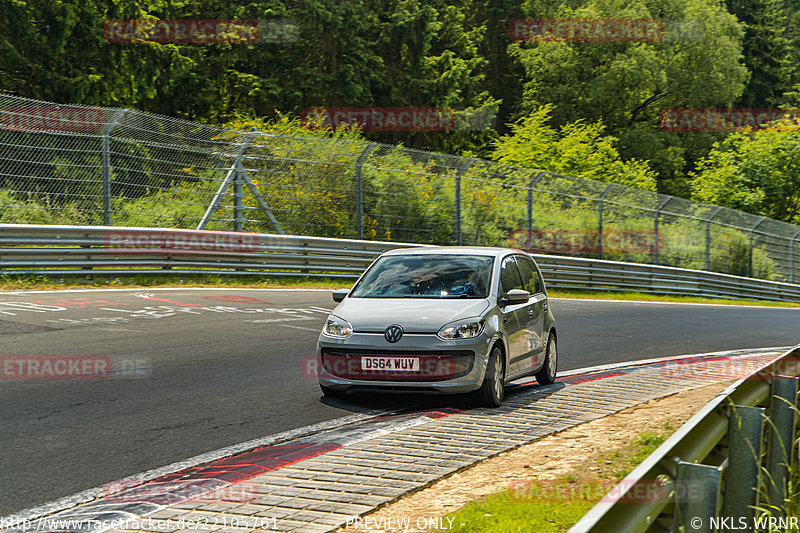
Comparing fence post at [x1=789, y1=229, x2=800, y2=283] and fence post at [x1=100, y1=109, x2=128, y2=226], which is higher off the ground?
fence post at [x1=100, y1=109, x2=128, y2=226]

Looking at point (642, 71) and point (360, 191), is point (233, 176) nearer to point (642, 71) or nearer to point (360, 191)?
point (360, 191)

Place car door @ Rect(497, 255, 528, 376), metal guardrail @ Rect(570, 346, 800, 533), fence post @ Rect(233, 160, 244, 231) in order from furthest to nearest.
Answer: fence post @ Rect(233, 160, 244, 231), car door @ Rect(497, 255, 528, 376), metal guardrail @ Rect(570, 346, 800, 533)

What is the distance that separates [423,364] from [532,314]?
214cm

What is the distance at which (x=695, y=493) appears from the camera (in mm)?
3201

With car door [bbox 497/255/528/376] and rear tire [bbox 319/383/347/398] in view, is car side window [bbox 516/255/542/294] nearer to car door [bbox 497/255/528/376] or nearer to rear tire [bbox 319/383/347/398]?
car door [bbox 497/255/528/376]

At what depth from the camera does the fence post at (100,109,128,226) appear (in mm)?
17625

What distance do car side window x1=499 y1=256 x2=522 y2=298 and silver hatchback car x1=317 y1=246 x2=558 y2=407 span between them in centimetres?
2

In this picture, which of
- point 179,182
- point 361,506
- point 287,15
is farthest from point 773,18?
point 361,506

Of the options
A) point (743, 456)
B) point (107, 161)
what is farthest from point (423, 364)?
point (107, 161)

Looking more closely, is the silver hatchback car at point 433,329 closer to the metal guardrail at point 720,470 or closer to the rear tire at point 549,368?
the rear tire at point 549,368

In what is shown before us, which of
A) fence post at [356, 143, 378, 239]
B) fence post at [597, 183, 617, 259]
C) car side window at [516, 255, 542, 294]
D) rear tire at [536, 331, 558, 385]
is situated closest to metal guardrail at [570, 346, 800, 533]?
rear tire at [536, 331, 558, 385]

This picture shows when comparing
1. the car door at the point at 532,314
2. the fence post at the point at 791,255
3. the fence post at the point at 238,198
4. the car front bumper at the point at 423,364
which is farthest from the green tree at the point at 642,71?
the car front bumper at the point at 423,364

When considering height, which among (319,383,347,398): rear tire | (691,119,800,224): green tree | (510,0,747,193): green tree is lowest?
(319,383,347,398): rear tire

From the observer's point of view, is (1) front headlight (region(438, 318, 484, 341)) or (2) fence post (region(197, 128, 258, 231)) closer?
(1) front headlight (region(438, 318, 484, 341))
